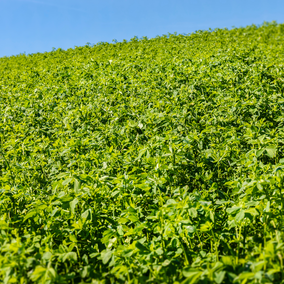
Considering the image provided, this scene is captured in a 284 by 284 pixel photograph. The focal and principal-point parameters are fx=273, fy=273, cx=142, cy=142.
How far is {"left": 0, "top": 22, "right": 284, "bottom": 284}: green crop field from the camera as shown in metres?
1.96

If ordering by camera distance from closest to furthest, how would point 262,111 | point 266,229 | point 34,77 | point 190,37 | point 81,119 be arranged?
point 266,229
point 262,111
point 81,119
point 34,77
point 190,37

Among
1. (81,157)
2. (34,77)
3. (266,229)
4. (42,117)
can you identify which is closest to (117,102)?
(42,117)

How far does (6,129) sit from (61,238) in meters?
3.89

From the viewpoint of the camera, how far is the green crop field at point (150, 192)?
1.96 meters

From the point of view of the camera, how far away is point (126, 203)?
2.62 m

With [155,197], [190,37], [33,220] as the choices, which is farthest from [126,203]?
[190,37]

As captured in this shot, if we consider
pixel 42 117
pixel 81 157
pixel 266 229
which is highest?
pixel 42 117

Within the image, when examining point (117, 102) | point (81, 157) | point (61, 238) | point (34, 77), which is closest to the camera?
point (61, 238)

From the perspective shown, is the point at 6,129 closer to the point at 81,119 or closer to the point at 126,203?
the point at 81,119

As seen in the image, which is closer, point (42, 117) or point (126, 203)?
point (126, 203)

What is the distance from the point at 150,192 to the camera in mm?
2881

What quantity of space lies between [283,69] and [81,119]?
18.4 ft

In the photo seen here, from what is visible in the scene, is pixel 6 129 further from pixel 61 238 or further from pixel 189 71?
pixel 189 71

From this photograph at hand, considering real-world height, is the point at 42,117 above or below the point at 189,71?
below
